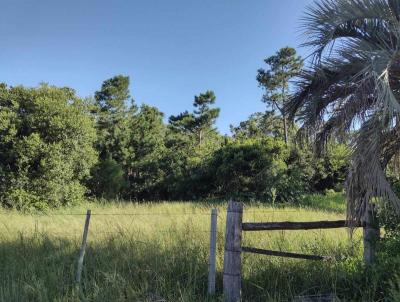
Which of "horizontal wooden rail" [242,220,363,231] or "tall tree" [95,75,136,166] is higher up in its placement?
"tall tree" [95,75,136,166]

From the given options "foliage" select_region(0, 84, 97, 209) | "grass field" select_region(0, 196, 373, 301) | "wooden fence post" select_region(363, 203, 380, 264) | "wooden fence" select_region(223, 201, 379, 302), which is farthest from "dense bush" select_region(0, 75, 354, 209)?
"wooden fence" select_region(223, 201, 379, 302)

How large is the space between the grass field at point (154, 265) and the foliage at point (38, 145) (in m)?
10.5

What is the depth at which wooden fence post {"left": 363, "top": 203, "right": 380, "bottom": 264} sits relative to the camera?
5828 millimetres

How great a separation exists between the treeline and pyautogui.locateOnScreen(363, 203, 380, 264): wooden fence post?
322 inches

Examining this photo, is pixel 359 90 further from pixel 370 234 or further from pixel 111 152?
pixel 111 152

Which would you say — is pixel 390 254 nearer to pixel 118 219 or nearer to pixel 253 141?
pixel 118 219

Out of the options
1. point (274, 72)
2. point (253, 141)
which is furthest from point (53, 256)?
point (274, 72)

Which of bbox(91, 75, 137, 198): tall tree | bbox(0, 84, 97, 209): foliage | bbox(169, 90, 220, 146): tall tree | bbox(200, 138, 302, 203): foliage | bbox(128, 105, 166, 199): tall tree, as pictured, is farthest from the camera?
bbox(169, 90, 220, 146): tall tree

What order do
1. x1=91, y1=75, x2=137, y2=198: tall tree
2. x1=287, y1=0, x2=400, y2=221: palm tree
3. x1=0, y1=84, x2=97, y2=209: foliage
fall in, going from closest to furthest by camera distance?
1. x1=287, y1=0, x2=400, y2=221: palm tree
2. x1=0, y1=84, x2=97, y2=209: foliage
3. x1=91, y1=75, x2=137, y2=198: tall tree

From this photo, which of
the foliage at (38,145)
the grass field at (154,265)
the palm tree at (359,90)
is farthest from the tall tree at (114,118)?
the palm tree at (359,90)

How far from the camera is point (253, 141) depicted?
24.3 metres

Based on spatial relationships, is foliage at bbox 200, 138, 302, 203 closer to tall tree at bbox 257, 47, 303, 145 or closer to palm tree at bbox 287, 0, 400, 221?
tall tree at bbox 257, 47, 303, 145

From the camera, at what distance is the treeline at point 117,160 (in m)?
19.2

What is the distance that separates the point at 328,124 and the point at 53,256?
5.21 metres
